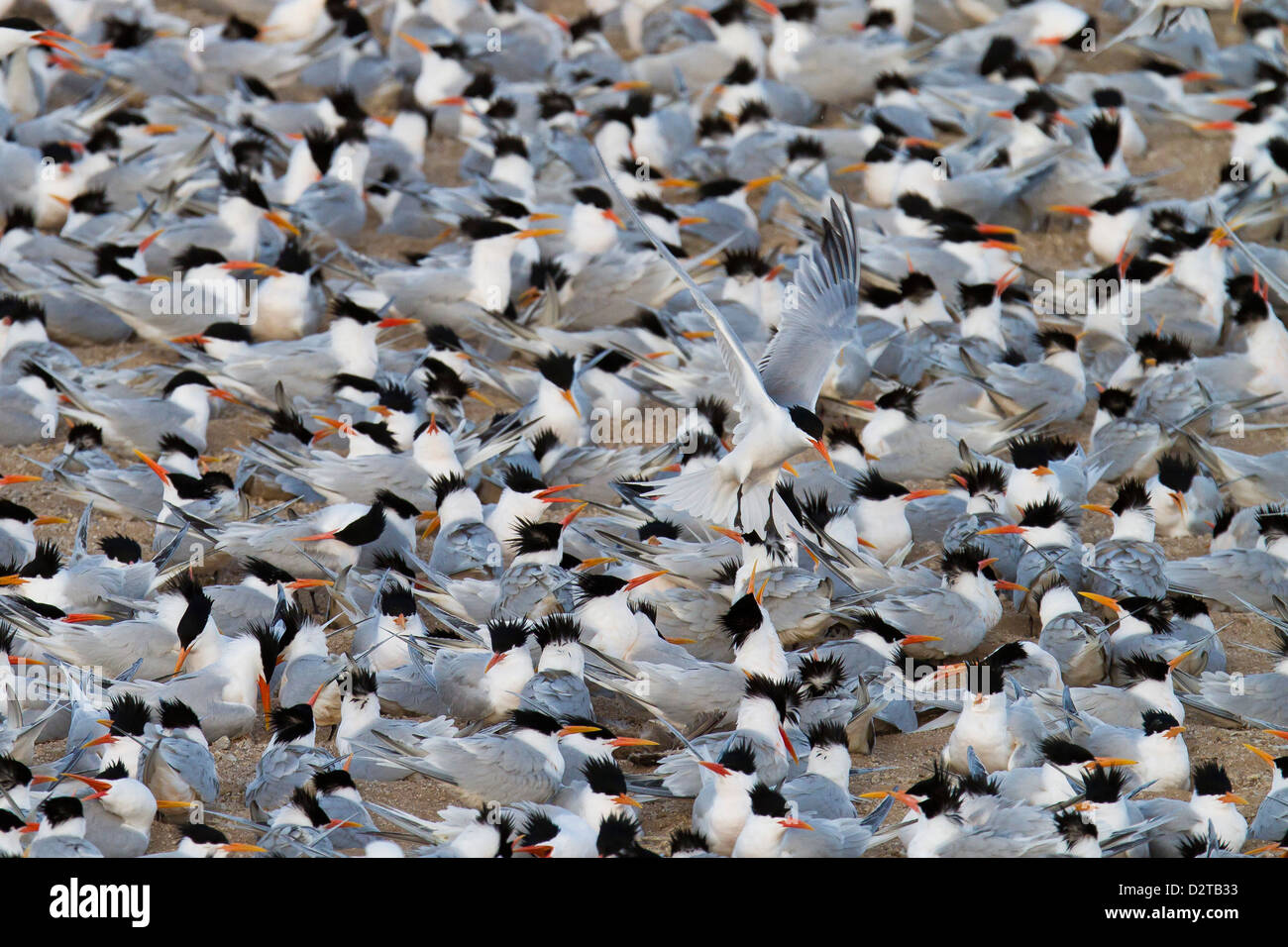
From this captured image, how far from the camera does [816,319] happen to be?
5.72 m

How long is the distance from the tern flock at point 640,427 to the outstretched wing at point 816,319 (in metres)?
0.02

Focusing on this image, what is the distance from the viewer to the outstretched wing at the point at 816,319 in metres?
5.62

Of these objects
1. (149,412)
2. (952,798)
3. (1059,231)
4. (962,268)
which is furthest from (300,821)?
(1059,231)

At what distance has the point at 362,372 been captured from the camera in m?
6.75

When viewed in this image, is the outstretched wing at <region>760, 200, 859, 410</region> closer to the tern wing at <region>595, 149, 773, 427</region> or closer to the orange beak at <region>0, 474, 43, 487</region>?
the tern wing at <region>595, 149, 773, 427</region>

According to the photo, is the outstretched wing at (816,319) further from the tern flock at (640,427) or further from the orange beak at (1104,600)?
the orange beak at (1104,600)

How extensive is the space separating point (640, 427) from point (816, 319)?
1147mm

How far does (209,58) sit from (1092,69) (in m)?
4.61

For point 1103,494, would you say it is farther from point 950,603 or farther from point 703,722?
point 703,722

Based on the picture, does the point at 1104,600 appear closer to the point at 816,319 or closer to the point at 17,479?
the point at 816,319

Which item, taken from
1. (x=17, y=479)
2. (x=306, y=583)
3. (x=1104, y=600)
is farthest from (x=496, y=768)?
(x=17, y=479)

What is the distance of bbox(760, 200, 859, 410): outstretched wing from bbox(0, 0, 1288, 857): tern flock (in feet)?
0.05

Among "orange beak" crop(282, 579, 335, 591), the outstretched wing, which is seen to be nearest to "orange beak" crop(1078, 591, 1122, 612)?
the outstretched wing

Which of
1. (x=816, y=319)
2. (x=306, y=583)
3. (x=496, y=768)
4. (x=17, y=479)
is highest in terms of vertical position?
(x=816, y=319)
